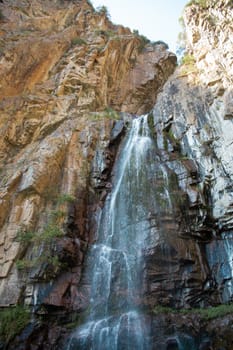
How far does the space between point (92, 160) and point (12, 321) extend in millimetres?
7938

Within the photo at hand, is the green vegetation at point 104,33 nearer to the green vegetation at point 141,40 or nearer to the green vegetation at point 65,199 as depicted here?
the green vegetation at point 141,40

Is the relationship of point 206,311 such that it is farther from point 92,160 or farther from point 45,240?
point 92,160

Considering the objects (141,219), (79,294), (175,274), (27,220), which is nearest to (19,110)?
(27,220)

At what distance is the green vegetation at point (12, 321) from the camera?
880 centimetres

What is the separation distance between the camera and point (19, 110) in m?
16.5

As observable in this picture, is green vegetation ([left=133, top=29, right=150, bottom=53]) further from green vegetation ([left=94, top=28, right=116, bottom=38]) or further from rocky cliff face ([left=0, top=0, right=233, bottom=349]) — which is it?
rocky cliff face ([left=0, top=0, right=233, bottom=349])

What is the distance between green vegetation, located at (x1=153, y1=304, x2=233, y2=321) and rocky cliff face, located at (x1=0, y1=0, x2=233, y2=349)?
27cm

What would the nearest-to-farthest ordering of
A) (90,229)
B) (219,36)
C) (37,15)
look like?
(90,229)
(219,36)
(37,15)

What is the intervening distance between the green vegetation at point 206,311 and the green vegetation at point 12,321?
407 centimetres

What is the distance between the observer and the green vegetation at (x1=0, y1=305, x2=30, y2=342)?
28.9ft

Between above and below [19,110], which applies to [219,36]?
above

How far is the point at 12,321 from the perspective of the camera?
9008 millimetres

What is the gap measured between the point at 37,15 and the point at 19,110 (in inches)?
438

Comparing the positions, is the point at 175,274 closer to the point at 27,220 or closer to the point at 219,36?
the point at 27,220
